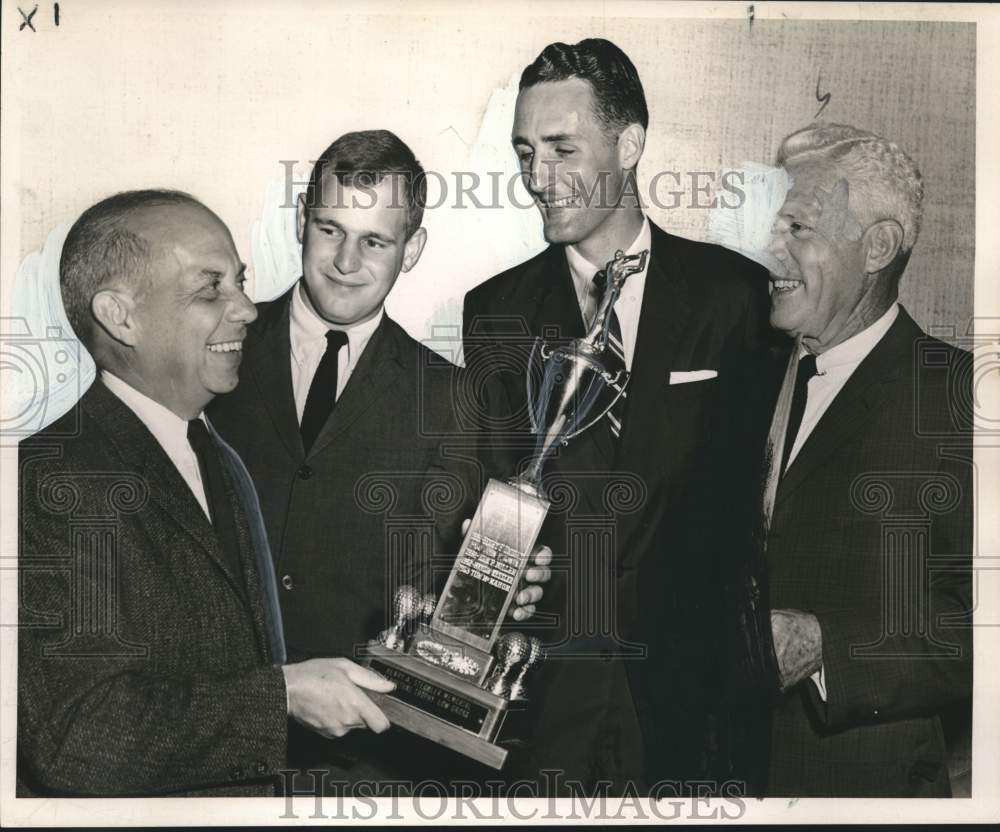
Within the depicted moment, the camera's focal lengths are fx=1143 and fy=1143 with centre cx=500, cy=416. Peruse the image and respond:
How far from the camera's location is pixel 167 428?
2.80 m

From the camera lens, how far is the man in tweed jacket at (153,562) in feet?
9.03

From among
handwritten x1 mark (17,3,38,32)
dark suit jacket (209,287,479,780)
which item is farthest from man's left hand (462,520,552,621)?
handwritten x1 mark (17,3,38,32)

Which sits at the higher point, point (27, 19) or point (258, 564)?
point (27, 19)

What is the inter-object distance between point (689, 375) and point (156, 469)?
132 cm

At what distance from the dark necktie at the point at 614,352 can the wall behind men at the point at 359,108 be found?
0.19 m

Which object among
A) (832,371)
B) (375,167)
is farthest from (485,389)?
(832,371)

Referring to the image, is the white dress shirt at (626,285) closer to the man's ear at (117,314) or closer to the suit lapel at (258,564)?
the suit lapel at (258,564)

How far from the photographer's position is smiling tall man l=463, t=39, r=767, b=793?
2.81 metres

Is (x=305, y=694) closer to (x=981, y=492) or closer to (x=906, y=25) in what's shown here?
(x=981, y=492)

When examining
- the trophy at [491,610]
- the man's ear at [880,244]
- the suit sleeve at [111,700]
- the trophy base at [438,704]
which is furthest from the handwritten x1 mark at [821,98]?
the suit sleeve at [111,700]

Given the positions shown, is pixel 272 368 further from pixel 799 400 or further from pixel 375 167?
pixel 799 400

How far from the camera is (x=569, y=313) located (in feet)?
9.32

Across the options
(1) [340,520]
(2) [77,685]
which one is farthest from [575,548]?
(2) [77,685]

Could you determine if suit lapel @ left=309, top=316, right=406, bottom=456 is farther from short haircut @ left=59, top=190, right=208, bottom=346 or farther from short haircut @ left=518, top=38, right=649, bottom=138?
short haircut @ left=518, top=38, right=649, bottom=138
